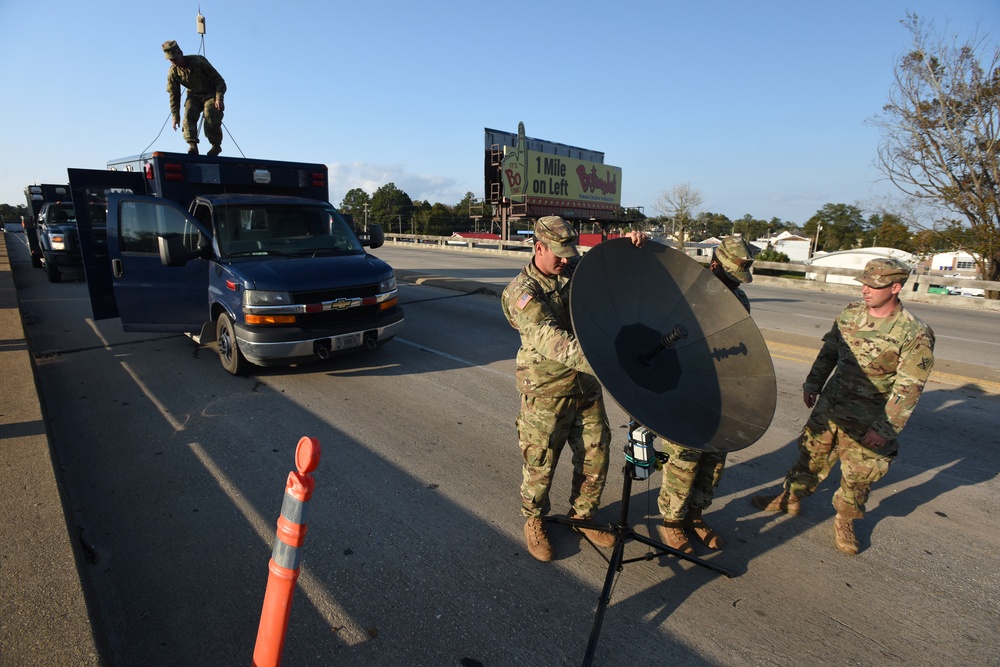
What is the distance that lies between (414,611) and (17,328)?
7.85 metres

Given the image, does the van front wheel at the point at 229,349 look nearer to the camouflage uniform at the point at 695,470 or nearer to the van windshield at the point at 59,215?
the camouflage uniform at the point at 695,470

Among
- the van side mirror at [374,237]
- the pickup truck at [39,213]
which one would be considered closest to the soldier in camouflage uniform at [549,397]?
the van side mirror at [374,237]

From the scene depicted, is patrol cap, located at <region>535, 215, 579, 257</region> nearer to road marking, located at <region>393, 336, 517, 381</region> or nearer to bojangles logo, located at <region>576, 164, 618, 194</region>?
road marking, located at <region>393, 336, 517, 381</region>

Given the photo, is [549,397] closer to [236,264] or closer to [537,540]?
[537,540]

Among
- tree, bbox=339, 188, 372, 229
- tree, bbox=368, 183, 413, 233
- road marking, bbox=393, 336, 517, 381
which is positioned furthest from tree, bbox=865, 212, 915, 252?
tree, bbox=339, 188, 372, 229

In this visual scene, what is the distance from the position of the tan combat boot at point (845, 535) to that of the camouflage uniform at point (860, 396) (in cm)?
5

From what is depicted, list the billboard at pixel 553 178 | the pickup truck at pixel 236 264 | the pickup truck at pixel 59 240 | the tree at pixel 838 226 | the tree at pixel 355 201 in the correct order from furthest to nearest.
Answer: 1. the tree at pixel 355 201
2. the tree at pixel 838 226
3. the billboard at pixel 553 178
4. the pickup truck at pixel 59 240
5. the pickup truck at pixel 236 264

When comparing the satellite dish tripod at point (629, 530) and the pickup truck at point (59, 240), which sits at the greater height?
the pickup truck at point (59, 240)

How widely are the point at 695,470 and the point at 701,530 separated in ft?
1.56

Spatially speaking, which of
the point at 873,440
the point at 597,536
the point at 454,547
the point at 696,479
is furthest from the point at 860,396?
the point at 454,547

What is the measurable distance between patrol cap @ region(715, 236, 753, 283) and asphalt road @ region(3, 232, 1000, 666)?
1671 millimetres

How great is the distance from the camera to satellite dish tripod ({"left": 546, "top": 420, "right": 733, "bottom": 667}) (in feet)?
8.11

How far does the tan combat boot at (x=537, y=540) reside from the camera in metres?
3.04

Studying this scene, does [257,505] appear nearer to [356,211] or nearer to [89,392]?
[89,392]
